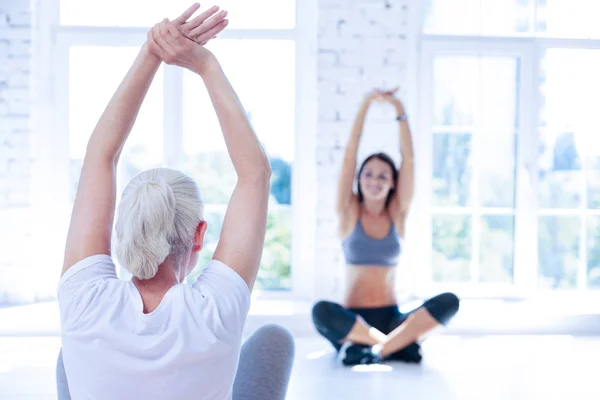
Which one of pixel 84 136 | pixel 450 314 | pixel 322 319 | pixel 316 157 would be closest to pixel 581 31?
pixel 316 157

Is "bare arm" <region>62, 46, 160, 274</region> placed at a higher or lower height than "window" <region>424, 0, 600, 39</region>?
lower

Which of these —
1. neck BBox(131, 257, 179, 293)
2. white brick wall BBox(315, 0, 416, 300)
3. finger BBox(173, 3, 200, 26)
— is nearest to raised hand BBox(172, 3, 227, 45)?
finger BBox(173, 3, 200, 26)

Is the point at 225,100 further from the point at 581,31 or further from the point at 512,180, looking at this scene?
Result: the point at 581,31

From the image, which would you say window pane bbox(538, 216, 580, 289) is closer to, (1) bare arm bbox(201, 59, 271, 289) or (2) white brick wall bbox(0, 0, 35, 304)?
(2) white brick wall bbox(0, 0, 35, 304)

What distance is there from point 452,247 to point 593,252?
975mm

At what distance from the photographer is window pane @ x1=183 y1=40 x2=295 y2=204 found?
449cm

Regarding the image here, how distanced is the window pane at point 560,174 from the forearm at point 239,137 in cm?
367

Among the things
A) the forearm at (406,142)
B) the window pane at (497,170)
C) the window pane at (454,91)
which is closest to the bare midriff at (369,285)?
the forearm at (406,142)

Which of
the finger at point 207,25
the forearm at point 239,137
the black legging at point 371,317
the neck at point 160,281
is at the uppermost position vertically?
the finger at point 207,25

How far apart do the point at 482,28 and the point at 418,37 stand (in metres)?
0.44

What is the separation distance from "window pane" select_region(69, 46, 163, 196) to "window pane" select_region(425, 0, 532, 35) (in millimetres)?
1838

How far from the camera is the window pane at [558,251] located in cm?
457

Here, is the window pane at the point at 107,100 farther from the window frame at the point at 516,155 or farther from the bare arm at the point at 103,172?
the bare arm at the point at 103,172

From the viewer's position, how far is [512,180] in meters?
4.53
